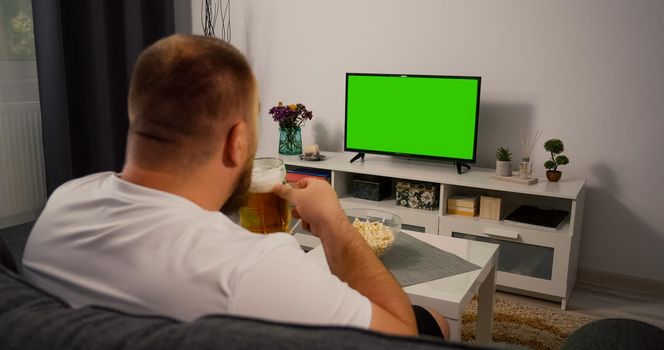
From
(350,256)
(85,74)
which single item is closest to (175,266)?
(350,256)

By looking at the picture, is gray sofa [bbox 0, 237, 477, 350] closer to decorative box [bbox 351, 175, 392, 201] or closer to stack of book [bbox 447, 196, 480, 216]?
stack of book [bbox 447, 196, 480, 216]

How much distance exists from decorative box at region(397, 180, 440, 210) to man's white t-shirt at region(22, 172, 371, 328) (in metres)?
2.38

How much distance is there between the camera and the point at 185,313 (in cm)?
80

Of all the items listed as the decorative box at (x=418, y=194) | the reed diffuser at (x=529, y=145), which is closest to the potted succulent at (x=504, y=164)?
the reed diffuser at (x=529, y=145)

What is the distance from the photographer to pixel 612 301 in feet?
9.64

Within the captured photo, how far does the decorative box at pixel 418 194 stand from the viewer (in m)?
3.23

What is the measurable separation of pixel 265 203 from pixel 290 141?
2440mm

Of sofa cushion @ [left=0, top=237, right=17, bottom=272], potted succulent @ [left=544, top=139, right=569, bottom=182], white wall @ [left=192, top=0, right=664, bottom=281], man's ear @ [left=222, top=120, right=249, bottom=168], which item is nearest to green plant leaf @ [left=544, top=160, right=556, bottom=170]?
potted succulent @ [left=544, top=139, right=569, bottom=182]

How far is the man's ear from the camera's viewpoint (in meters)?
1.01

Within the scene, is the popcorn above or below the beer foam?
below

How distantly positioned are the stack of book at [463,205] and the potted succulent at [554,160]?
389 mm

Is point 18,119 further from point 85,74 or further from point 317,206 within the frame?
point 317,206

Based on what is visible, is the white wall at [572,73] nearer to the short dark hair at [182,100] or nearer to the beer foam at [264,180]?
the beer foam at [264,180]

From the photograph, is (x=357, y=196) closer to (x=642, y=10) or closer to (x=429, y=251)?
(x=429, y=251)
